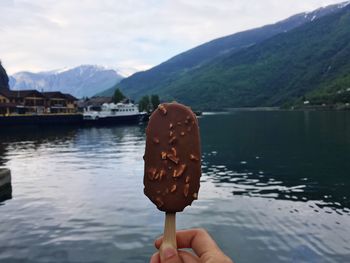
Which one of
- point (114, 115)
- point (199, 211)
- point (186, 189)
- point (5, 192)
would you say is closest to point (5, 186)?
point (5, 192)

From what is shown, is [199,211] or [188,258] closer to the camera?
[188,258]

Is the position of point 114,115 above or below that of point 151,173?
below

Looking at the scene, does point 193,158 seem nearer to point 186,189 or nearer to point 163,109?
point 186,189

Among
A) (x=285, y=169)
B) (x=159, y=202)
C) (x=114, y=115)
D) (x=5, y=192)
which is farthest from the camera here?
(x=114, y=115)

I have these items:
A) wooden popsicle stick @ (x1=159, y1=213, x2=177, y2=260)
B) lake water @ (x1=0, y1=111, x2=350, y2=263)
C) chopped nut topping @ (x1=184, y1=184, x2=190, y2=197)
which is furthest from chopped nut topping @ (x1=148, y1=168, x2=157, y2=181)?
lake water @ (x1=0, y1=111, x2=350, y2=263)

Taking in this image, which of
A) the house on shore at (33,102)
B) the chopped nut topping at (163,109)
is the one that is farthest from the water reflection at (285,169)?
the house on shore at (33,102)

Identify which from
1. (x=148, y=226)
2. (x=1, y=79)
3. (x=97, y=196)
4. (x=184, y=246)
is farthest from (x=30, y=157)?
(x=1, y=79)

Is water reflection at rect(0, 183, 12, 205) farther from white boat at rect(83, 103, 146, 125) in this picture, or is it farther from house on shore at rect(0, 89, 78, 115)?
house on shore at rect(0, 89, 78, 115)
